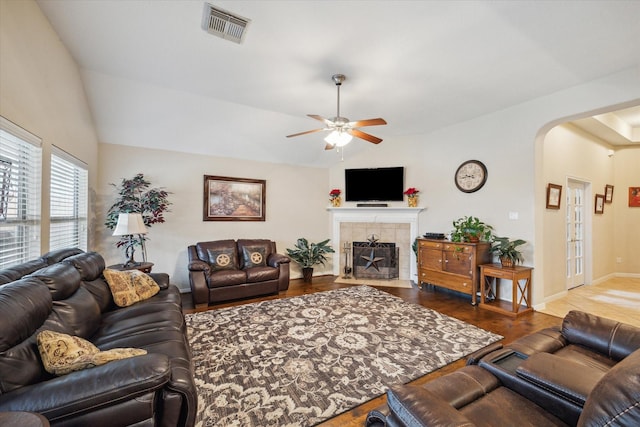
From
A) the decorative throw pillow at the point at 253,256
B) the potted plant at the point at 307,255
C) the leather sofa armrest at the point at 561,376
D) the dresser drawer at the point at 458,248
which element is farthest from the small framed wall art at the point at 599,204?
the decorative throw pillow at the point at 253,256

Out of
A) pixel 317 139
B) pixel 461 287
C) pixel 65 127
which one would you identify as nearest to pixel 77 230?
pixel 65 127

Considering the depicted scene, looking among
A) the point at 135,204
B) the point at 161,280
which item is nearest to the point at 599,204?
the point at 161,280

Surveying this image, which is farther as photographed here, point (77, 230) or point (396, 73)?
point (77, 230)

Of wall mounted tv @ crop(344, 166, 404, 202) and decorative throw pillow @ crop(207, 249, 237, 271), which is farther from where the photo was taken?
wall mounted tv @ crop(344, 166, 404, 202)

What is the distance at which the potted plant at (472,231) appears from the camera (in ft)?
13.1

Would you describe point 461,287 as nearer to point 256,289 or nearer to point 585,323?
point 585,323

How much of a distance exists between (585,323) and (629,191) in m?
6.32

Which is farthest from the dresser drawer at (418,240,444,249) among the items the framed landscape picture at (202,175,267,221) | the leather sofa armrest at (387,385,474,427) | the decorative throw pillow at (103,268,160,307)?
the decorative throw pillow at (103,268,160,307)

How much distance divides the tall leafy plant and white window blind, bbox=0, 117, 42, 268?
1609 mm

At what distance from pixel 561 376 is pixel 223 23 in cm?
311

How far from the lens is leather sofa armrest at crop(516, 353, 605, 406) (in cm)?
103

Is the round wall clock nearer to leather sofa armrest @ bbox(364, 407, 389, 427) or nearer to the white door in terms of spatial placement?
the white door

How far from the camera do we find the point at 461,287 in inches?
158

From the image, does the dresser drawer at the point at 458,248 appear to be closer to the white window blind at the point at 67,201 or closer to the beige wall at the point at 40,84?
the beige wall at the point at 40,84
